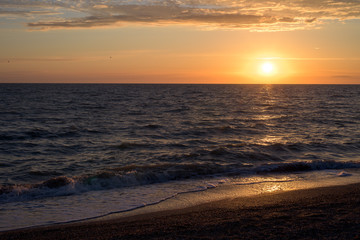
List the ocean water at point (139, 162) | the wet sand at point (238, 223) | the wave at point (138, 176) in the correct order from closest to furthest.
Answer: the wet sand at point (238, 223) → the ocean water at point (139, 162) → the wave at point (138, 176)

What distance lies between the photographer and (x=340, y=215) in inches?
260

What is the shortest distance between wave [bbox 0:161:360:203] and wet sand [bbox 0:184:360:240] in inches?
116

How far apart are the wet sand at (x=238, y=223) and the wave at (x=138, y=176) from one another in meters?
2.94

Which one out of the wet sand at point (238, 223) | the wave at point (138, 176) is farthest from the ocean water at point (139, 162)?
the wet sand at point (238, 223)

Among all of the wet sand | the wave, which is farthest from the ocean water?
the wet sand

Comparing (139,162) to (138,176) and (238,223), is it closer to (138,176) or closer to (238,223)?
(138,176)

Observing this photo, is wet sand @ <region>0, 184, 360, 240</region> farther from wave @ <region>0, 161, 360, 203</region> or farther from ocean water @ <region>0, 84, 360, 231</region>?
wave @ <region>0, 161, 360, 203</region>

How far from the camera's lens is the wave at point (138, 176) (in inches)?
371

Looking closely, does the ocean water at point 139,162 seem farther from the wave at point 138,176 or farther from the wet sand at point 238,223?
the wet sand at point 238,223

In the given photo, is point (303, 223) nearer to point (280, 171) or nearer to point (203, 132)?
point (280, 171)

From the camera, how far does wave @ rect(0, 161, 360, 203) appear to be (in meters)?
9.43

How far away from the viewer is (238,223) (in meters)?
6.30

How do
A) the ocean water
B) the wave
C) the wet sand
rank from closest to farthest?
the wet sand < the ocean water < the wave

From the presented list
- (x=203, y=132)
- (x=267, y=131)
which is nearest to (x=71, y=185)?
(x=203, y=132)
